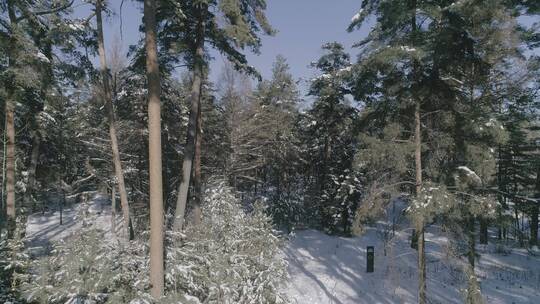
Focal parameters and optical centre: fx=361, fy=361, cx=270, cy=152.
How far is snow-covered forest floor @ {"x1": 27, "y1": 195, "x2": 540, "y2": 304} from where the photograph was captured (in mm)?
12453

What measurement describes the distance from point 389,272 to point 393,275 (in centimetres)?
50

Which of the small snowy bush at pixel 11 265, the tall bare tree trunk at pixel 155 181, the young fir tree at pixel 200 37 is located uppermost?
A: the young fir tree at pixel 200 37

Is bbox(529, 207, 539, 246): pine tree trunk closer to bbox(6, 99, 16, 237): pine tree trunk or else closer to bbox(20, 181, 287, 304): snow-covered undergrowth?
bbox(20, 181, 287, 304): snow-covered undergrowth

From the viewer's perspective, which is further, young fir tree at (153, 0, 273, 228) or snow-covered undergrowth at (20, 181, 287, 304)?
young fir tree at (153, 0, 273, 228)

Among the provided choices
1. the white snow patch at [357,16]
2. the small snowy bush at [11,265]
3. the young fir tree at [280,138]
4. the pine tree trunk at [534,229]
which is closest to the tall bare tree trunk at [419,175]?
the white snow patch at [357,16]

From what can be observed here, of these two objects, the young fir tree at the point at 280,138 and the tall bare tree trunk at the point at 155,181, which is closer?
the tall bare tree trunk at the point at 155,181

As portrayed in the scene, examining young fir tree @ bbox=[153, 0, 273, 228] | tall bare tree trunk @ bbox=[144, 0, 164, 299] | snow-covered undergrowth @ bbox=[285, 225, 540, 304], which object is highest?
young fir tree @ bbox=[153, 0, 273, 228]

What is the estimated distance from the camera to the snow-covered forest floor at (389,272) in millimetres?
12453

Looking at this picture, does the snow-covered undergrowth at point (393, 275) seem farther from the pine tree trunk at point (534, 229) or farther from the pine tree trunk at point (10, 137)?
the pine tree trunk at point (10, 137)

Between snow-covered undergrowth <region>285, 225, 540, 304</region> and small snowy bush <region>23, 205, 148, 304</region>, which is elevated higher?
small snowy bush <region>23, 205, 148, 304</region>

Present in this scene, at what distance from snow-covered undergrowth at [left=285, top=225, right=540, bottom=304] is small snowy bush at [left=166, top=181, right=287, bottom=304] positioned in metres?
1.48

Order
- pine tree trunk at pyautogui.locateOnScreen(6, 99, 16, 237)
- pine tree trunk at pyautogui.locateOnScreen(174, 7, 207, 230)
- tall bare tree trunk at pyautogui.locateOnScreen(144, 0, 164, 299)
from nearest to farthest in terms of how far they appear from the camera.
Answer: tall bare tree trunk at pyautogui.locateOnScreen(144, 0, 164, 299) < pine tree trunk at pyautogui.locateOnScreen(6, 99, 16, 237) < pine tree trunk at pyautogui.locateOnScreen(174, 7, 207, 230)

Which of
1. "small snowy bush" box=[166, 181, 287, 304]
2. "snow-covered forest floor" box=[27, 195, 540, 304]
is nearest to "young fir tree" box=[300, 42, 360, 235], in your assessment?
"snow-covered forest floor" box=[27, 195, 540, 304]

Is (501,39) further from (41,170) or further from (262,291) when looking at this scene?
(41,170)
